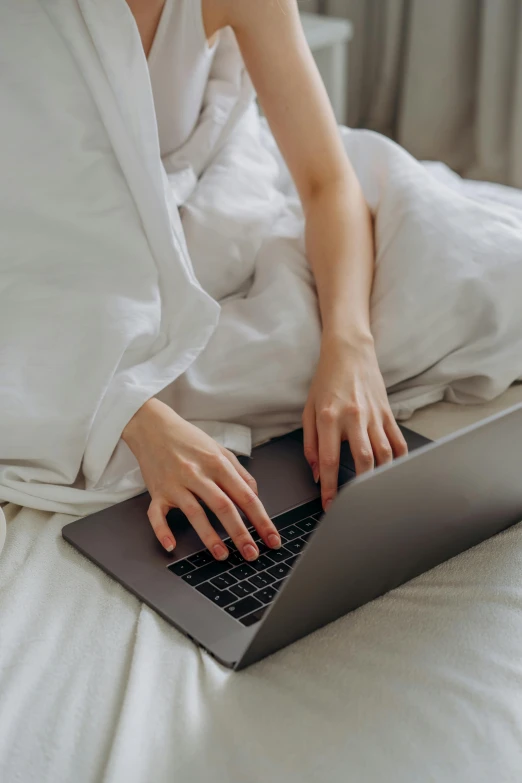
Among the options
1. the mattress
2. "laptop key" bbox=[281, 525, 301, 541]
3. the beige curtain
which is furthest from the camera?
the beige curtain

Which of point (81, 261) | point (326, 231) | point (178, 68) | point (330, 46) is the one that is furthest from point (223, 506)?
point (330, 46)

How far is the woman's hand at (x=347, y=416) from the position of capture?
825 mm

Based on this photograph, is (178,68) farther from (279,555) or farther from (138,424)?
(279,555)

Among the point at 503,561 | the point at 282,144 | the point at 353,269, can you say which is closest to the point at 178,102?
the point at 282,144

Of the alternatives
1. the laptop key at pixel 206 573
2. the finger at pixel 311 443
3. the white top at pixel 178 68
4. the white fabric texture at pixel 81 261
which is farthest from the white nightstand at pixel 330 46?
the laptop key at pixel 206 573

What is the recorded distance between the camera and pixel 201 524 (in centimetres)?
74

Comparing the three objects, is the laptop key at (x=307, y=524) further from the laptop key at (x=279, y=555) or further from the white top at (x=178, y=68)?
the white top at (x=178, y=68)

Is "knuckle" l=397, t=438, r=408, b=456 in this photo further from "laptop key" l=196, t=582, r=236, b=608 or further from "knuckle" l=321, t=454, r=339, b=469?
"laptop key" l=196, t=582, r=236, b=608

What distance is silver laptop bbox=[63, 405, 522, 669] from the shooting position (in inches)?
21.8

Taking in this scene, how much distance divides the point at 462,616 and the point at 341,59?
1.61m

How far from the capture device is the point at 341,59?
6.50 ft

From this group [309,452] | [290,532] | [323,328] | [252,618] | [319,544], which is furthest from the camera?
[323,328]

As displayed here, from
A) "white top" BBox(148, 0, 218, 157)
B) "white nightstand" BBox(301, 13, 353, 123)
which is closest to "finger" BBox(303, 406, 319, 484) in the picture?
"white top" BBox(148, 0, 218, 157)

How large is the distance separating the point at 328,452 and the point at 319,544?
30 centimetres
